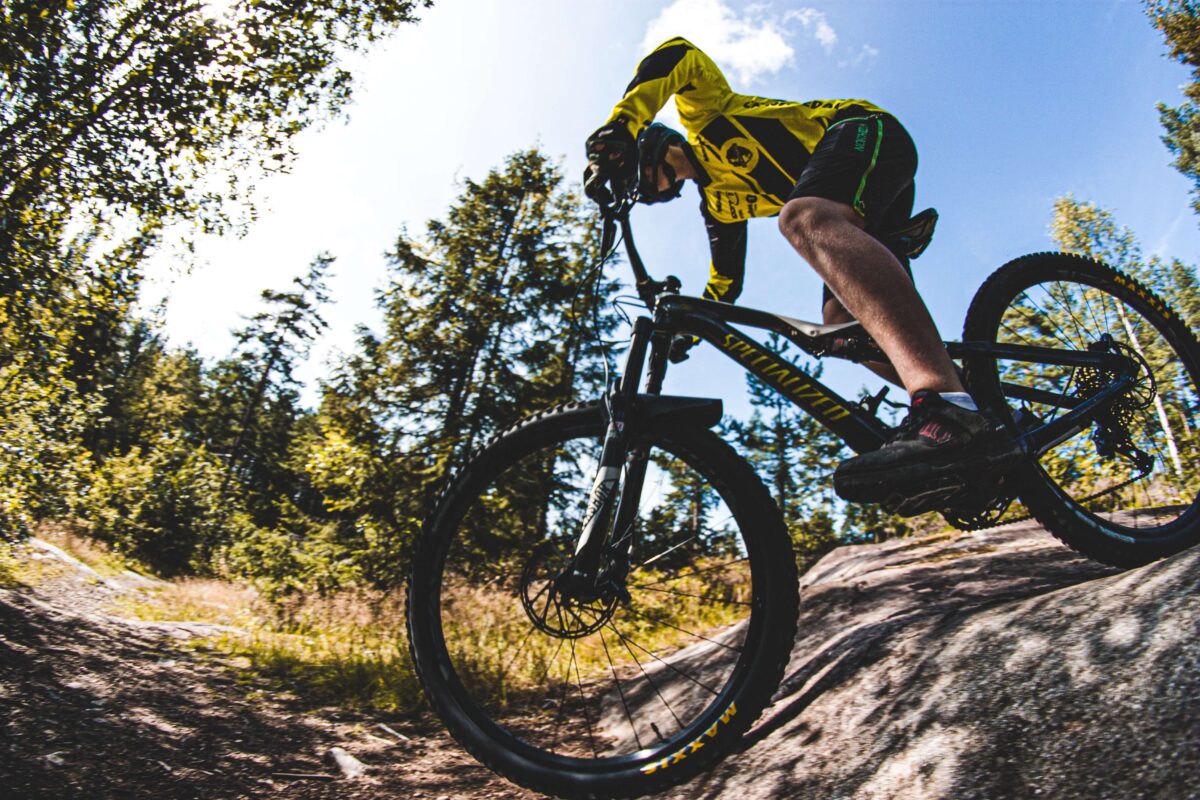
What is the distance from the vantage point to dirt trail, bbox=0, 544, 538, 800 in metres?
2.54

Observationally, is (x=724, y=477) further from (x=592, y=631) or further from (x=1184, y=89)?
(x=1184, y=89)

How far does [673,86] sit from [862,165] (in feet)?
2.37

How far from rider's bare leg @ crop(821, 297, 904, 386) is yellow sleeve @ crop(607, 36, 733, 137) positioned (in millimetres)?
956

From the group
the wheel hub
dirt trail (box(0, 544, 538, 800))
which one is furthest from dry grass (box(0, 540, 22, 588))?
the wheel hub

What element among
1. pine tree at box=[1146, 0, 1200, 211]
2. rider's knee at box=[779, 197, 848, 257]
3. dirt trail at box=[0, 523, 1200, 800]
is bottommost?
dirt trail at box=[0, 523, 1200, 800]

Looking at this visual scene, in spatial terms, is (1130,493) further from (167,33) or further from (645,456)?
(167,33)

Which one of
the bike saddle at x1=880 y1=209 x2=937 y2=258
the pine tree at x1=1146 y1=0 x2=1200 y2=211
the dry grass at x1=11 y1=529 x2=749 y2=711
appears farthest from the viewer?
the pine tree at x1=1146 y1=0 x2=1200 y2=211

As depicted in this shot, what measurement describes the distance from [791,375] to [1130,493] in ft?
21.9


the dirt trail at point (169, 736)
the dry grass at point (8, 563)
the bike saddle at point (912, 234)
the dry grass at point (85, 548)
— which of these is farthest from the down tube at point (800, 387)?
the dry grass at point (85, 548)

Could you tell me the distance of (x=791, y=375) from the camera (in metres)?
1.94

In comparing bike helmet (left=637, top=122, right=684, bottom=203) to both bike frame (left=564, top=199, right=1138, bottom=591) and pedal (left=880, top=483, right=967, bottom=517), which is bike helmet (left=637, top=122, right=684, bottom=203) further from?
pedal (left=880, top=483, right=967, bottom=517)

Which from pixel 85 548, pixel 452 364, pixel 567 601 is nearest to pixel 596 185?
pixel 567 601

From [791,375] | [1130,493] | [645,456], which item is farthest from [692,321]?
[1130,493]

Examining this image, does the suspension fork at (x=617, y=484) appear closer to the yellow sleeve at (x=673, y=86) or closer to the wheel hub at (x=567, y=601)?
the wheel hub at (x=567, y=601)
